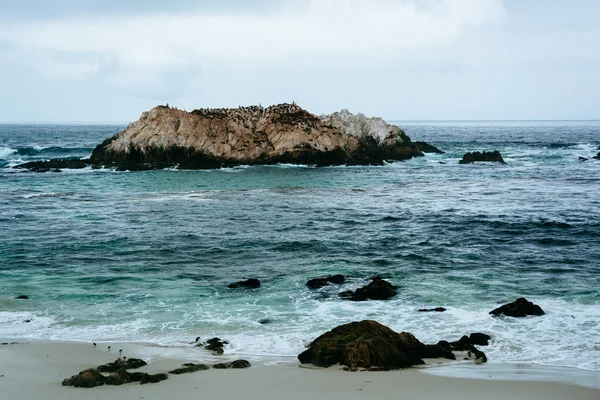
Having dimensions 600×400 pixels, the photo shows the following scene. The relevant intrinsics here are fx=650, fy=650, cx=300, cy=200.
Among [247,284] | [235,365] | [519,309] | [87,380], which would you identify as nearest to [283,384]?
[235,365]

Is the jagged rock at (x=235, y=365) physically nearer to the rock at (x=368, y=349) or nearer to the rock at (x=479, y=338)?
the rock at (x=368, y=349)

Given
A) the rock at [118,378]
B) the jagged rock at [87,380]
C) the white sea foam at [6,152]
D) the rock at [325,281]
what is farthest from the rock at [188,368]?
the white sea foam at [6,152]

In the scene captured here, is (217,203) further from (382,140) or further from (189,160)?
(382,140)

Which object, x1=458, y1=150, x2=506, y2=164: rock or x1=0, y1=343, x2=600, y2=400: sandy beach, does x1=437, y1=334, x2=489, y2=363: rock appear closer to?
x1=0, y1=343, x2=600, y2=400: sandy beach

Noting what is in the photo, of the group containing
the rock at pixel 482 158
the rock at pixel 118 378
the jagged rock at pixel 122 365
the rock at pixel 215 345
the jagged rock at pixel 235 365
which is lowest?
the rock at pixel 215 345

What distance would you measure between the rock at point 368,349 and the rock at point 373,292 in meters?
4.23

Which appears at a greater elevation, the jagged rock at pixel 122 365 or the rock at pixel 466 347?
the jagged rock at pixel 122 365

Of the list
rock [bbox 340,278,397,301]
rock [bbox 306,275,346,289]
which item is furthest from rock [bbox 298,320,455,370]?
rock [bbox 306,275,346,289]

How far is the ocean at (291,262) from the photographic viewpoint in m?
15.7

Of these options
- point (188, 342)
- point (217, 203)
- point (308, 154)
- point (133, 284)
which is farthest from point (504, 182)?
point (188, 342)

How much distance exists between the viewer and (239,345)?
1466 centimetres

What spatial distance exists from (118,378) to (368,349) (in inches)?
191

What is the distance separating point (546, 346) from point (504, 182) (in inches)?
1424

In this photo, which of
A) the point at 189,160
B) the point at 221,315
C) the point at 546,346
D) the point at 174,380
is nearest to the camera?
the point at 174,380
